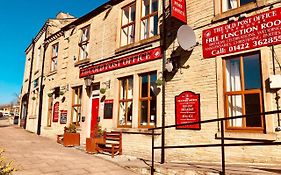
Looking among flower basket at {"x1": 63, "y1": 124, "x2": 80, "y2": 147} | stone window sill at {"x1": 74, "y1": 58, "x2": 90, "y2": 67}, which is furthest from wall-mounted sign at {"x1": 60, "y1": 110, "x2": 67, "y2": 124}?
stone window sill at {"x1": 74, "y1": 58, "x2": 90, "y2": 67}

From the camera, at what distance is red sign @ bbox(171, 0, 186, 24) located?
770cm

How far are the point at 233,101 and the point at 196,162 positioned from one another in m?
1.91

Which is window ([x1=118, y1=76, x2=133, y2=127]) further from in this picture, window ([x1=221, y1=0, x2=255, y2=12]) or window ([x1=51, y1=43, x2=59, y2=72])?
window ([x1=51, y1=43, x2=59, y2=72])

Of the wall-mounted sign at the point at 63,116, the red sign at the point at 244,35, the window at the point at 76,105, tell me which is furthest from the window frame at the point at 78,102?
the red sign at the point at 244,35

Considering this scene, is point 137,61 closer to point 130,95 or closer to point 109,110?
point 130,95

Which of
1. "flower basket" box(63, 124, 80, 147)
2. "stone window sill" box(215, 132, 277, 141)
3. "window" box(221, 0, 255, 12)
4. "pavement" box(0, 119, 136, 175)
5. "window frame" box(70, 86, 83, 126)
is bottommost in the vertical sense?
"pavement" box(0, 119, 136, 175)

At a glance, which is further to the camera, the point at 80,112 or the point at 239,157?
the point at 80,112

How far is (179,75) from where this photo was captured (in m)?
7.95

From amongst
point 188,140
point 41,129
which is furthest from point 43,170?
point 41,129

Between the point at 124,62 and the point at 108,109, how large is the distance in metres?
1.98

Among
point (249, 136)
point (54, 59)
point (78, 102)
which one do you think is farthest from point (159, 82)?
point (54, 59)

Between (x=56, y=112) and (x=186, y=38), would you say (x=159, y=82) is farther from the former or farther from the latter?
(x=56, y=112)

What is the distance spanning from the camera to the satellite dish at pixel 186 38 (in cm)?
→ 736

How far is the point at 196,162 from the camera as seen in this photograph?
6.95 metres
